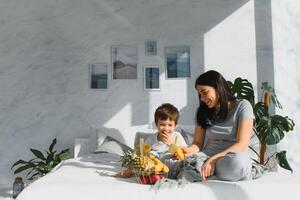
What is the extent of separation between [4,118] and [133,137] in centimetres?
186

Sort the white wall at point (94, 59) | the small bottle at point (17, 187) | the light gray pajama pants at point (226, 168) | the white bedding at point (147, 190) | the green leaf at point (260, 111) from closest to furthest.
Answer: the white bedding at point (147, 190) → the light gray pajama pants at point (226, 168) → the green leaf at point (260, 111) → the small bottle at point (17, 187) → the white wall at point (94, 59)

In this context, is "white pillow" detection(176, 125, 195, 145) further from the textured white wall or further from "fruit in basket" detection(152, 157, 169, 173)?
"fruit in basket" detection(152, 157, 169, 173)

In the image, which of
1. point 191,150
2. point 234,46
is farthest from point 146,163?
point 234,46

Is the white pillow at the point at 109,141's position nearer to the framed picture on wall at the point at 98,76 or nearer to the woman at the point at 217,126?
the framed picture on wall at the point at 98,76

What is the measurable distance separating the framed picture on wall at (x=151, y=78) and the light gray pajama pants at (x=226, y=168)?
8.07 feet

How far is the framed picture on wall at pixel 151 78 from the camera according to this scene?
456 cm

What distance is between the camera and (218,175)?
82.4 inches

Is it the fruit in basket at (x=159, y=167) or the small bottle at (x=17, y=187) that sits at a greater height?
the fruit in basket at (x=159, y=167)

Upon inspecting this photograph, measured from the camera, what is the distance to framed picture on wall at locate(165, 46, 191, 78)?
457 cm

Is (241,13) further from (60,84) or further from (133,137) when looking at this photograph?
(60,84)

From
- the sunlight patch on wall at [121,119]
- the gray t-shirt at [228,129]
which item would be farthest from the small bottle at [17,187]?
the gray t-shirt at [228,129]

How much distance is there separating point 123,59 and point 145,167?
2.75 meters

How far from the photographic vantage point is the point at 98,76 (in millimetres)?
4598

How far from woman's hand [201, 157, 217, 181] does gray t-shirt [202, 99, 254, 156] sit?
405 mm
